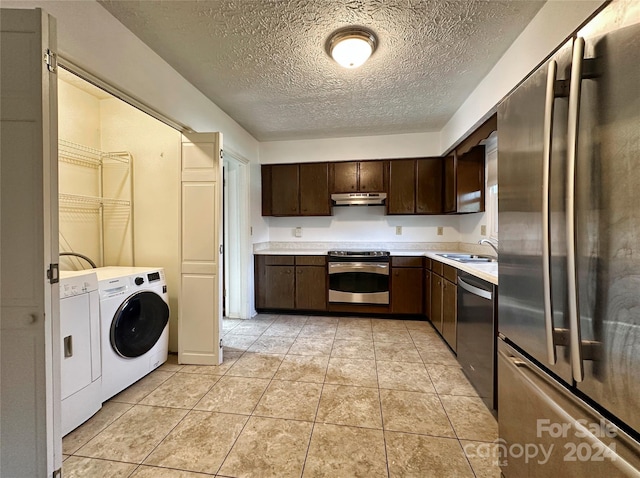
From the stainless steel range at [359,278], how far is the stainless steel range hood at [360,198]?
73 cm

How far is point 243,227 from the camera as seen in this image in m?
3.58

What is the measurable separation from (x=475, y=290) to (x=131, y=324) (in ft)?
8.54

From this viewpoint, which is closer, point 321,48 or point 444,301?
point 321,48

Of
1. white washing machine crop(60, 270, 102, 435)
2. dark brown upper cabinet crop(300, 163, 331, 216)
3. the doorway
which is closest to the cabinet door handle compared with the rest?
white washing machine crop(60, 270, 102, 435)

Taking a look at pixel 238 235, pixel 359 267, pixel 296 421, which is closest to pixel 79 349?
pixel 296 421

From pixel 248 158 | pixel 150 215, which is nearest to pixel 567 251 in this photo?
pixel 150 215

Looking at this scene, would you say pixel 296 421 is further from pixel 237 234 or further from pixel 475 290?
pixel 237 234

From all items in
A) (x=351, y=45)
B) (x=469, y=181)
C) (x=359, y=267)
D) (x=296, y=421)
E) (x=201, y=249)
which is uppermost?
(x=351, y=45)

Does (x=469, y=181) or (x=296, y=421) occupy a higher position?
(x=469, y=181)

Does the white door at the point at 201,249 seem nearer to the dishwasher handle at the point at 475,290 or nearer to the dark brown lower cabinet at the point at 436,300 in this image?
the dishwasher handle at the point at 475,290

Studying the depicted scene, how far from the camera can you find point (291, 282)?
12.3 feet

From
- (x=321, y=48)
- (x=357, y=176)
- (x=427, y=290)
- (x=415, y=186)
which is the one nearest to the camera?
(x=321, y=48)

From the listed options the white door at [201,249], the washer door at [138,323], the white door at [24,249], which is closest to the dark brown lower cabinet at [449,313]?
the white door at [201,249]

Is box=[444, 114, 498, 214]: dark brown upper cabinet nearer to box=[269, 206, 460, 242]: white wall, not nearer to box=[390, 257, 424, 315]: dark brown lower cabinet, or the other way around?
box=[269, 206, 460, 242]: white wall
